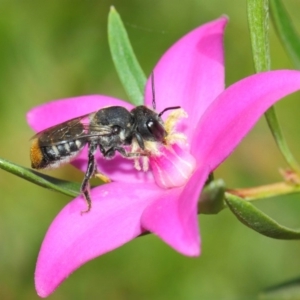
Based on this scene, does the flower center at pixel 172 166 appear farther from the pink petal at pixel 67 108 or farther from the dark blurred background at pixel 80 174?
the dark blurred background at pixel 80 174

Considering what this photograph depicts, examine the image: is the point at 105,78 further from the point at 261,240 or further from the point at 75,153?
the point at 75,153

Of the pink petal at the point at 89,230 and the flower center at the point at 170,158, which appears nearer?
the pink petal at the point at 89,230

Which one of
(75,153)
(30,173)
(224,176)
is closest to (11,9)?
(224,176)

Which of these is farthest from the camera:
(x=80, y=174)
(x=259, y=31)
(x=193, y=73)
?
(x=80, y=174)

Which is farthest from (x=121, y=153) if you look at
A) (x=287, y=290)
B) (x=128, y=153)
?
(x=287, y=290)

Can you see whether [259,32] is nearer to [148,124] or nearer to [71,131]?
[148,124]

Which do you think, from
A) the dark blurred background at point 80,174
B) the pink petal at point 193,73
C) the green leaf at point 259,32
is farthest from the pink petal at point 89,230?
the dark blurred background at point 80,174
